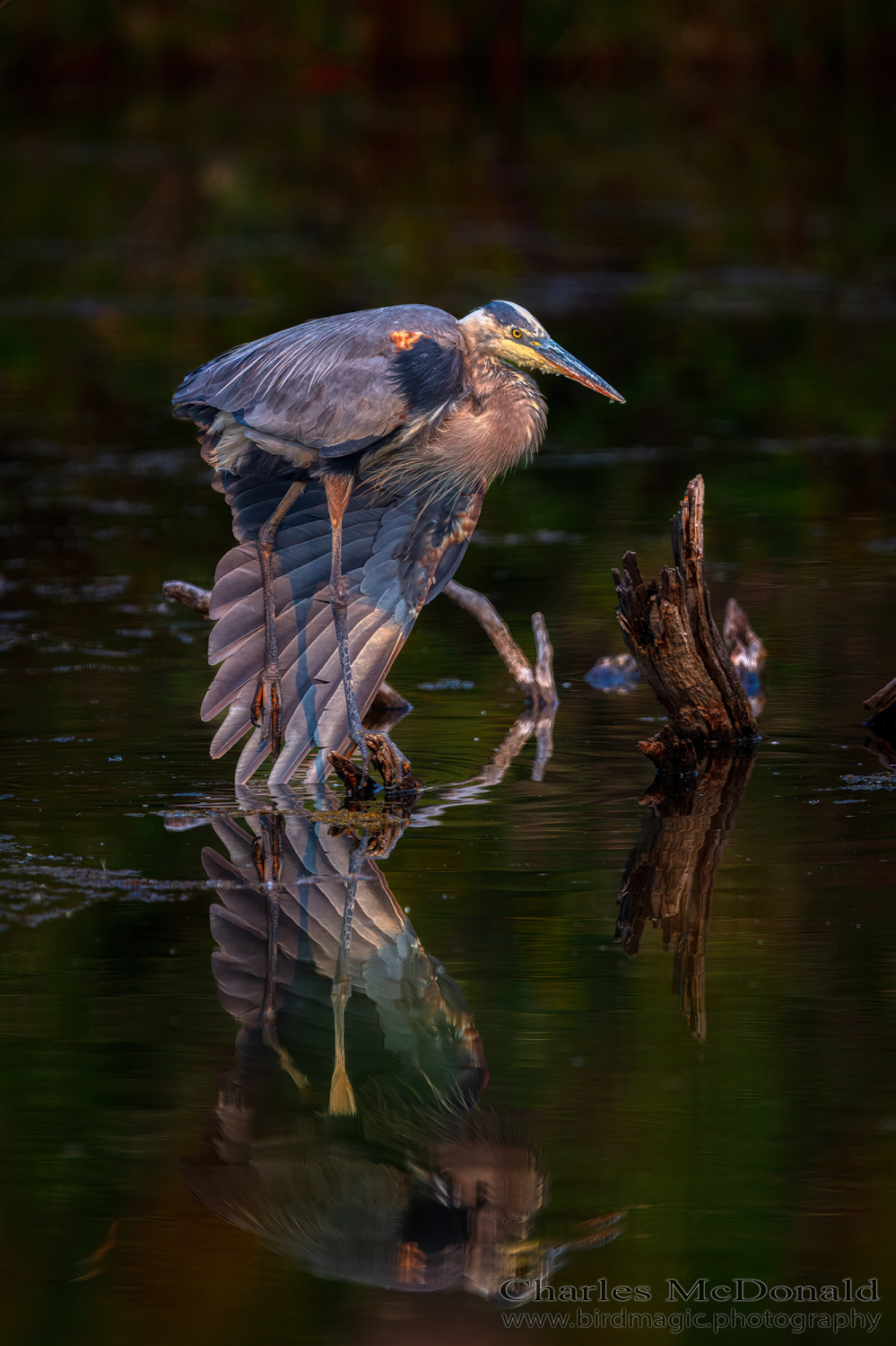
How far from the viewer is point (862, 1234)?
3.99 meters

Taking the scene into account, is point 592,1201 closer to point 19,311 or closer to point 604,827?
point 604,827

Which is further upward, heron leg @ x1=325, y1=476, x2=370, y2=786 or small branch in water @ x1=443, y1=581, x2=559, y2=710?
heron leg @ x1=325, y1=476, x2=370, y2=786

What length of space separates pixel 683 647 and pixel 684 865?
1001mm

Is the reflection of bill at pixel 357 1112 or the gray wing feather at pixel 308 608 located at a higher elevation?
the gray wing feather at pixel 308 608

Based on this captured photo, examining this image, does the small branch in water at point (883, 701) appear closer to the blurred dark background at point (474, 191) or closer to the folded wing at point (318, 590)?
the folded wing at point (318, 590)

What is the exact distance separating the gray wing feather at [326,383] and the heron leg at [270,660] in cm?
39

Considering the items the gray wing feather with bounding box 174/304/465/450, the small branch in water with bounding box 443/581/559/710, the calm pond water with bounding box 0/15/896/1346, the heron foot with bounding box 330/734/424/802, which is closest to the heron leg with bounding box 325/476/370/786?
the heron foot with bounding box 330/734/424/802

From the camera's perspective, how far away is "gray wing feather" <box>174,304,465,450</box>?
6551 mm

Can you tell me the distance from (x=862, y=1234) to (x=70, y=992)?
6.51ft

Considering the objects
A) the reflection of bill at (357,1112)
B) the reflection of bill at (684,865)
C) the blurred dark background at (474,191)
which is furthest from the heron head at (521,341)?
the blurred dark background at (474,191)

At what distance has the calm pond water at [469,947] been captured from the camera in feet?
13.2

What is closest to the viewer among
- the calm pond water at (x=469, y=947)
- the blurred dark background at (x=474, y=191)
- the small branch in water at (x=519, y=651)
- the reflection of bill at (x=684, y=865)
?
the calm pond water at (x=469, y=947)

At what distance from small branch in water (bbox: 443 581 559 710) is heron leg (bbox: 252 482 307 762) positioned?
2.52 feet

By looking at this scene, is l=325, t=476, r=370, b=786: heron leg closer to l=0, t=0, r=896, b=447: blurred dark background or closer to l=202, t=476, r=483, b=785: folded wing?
l=202, t=476, r=483, b=785: folded wing
